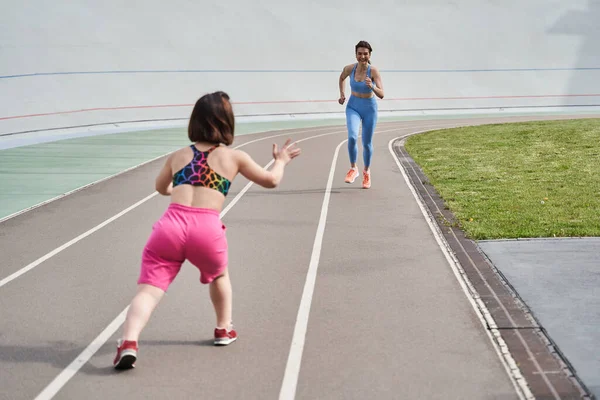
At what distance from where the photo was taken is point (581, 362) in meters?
5.31

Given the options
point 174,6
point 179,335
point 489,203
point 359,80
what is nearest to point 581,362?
point 179,335

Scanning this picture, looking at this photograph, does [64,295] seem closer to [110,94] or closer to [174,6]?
[110,94]

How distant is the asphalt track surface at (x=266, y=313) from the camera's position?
16.7ft

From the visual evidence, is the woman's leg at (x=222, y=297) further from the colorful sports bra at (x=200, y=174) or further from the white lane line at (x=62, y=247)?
the white lane line at (x=62, y=247)

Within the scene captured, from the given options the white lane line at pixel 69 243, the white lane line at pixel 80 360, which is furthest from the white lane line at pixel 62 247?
the white lane line at pixel 80 360

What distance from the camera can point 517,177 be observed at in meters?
14.3

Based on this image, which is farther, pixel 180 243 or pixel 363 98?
pixel 363 98

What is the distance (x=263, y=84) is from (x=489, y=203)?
23.6 meters

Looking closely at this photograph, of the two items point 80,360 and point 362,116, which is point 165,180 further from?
point 362,116

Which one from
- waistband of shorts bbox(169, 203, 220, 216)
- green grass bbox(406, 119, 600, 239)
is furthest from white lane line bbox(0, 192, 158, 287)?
green grass bbox(406, 119, 600, 239)

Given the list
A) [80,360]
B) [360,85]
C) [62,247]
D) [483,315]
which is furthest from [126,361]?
[360,85]

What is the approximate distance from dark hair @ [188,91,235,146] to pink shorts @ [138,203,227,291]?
0.46m

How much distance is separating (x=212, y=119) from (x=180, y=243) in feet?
2.62

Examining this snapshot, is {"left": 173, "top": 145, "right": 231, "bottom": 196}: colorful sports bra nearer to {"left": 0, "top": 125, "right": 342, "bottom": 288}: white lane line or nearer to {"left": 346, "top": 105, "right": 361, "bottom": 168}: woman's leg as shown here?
{"left": 0, "top": 125, "right": 342, "bottom": 288}: white lane line
